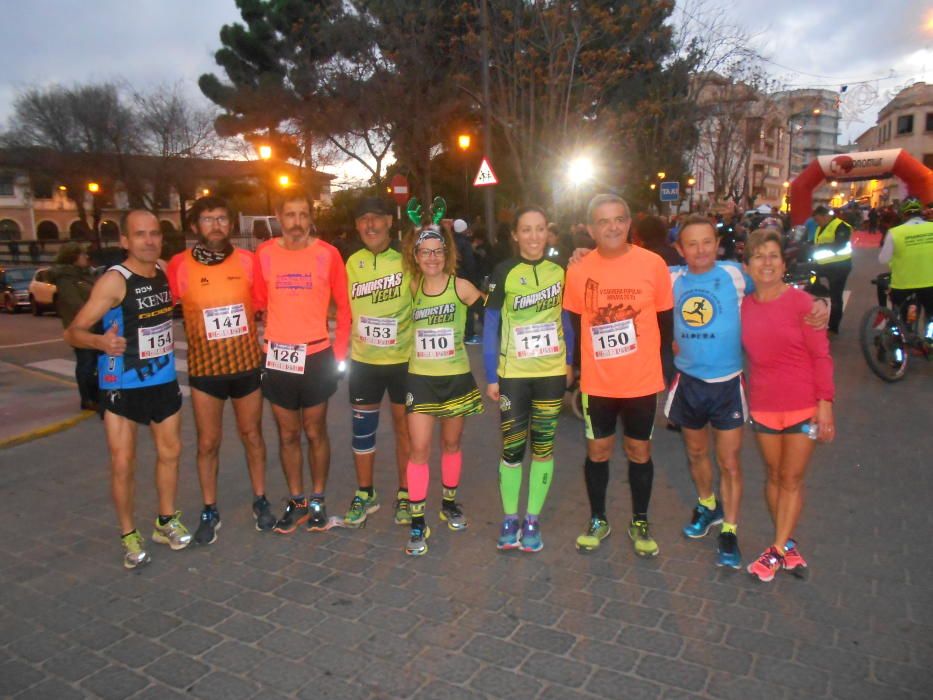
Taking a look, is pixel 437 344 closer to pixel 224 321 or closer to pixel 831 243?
pixel 224 321

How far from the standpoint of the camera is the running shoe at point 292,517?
179 inches

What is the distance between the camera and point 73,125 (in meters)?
41.6

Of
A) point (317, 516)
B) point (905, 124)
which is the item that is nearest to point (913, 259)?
point (317, 516)

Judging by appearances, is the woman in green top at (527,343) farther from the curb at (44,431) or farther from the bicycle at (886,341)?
A: the bicycle at (886,341)

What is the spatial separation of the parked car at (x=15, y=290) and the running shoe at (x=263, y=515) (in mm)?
20613

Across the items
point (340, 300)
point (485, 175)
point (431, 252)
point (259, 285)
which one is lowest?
point (340, 300)

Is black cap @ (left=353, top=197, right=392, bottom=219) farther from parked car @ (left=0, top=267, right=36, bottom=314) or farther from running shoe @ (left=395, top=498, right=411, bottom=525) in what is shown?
parked car @ (left=0, top=267, right=36, bottom=314)

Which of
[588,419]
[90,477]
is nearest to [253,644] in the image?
[588,419]

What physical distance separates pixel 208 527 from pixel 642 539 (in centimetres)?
267

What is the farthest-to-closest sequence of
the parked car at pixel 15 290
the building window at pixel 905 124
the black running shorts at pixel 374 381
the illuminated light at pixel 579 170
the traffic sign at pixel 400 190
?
the building window at pixel 905 124, the parked car at pixel 15 290, the illuminated light at pixel 579 170, the traffic sign at pixel 400 190, the black running shorts at pixel 374 381

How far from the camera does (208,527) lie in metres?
4.46

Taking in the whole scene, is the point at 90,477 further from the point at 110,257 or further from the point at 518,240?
the point at 518,240

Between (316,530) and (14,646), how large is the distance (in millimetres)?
1695

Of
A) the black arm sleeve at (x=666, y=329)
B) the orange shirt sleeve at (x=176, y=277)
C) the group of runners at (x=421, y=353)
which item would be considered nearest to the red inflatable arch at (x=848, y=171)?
the black arm sleeve at (x=666, y=329)
